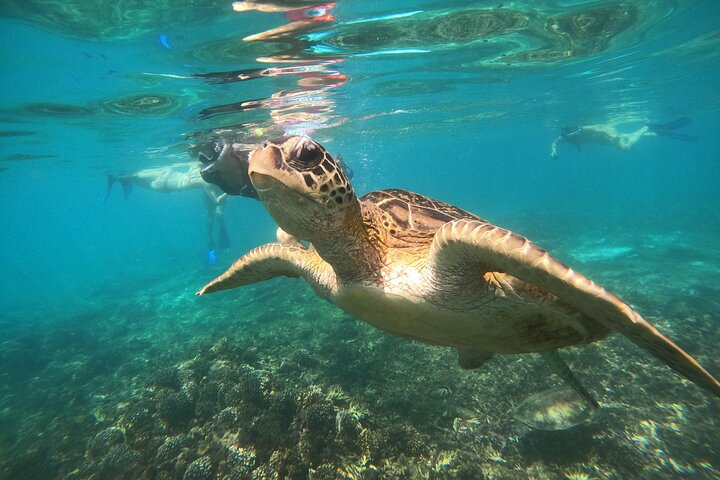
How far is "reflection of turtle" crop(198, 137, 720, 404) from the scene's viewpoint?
2.02 meters

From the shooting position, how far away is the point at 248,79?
10281mm

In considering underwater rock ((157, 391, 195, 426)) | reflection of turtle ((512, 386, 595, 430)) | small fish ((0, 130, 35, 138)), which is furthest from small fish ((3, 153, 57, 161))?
reflection of turtle ((512, 386, 595, 430))

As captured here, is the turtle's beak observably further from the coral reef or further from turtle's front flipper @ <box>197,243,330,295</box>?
the coral reef

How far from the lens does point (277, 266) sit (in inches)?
150

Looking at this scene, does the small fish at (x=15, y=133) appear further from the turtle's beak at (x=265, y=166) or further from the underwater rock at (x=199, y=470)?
the turtle's beak at (x=265, y=166)

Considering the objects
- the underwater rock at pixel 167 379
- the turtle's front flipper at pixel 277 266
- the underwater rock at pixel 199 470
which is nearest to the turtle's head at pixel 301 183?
the turtle's front flipper at pixel 277 266

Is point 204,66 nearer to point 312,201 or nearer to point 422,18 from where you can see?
point 422,18

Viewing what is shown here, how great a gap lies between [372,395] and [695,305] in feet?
28.3

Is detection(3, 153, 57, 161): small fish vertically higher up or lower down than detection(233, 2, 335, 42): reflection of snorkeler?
lower down

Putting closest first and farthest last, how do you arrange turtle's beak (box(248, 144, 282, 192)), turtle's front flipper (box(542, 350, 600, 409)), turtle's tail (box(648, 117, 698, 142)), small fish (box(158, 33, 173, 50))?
turtle's beak (box(248, 144, 282, 192)) → turtle's front flipper (box(542, 350, 600, 409)) → small fish (box(158, 33, 173, 50)) → turtle's tail (box(648, 117, 698, 142))

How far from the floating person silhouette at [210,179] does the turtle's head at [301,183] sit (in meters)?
6.36

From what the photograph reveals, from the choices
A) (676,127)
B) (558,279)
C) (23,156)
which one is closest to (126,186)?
(23,156)

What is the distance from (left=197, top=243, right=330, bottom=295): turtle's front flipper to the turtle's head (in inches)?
44.5

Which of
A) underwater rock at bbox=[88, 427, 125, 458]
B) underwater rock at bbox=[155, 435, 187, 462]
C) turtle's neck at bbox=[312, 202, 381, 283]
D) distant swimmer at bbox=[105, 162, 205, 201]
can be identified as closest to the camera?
turtle's neck at bbox=[312, 202, 381, 283]
